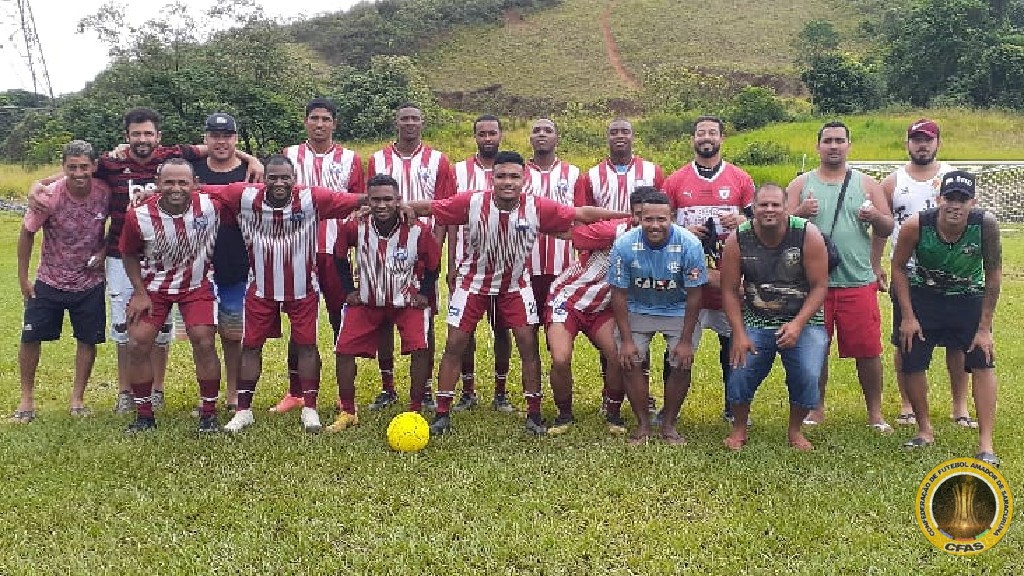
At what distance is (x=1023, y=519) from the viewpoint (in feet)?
14.9

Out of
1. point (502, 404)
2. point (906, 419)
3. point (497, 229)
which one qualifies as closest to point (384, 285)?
point (497, 229)

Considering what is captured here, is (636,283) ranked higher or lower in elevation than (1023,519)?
higher

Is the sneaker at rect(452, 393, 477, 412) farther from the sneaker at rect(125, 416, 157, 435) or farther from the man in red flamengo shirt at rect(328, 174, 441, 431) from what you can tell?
the sneaker at rect(125, 416, 157, 435)

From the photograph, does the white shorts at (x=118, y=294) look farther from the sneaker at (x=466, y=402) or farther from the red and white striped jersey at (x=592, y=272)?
the red and white striped jersey at (x=592, y=272)

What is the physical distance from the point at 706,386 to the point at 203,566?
16.4 ft

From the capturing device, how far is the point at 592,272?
625 cm

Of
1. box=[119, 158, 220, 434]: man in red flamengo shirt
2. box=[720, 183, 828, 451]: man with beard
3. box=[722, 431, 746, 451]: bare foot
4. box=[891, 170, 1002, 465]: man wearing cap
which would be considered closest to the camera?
box=[891, 170, 1002, 465]: man wearing cap

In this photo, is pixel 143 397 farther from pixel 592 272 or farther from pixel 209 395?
pixel 592 272

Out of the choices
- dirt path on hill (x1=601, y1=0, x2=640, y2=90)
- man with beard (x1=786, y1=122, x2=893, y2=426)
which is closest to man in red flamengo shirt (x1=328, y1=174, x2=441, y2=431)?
man with beard (x1=786, y1=122, x2=893, y2=426)

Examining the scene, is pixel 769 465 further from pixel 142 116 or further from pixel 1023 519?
pixel 142 116

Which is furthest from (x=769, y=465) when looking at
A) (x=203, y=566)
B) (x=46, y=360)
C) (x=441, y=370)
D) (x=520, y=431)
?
(x=46, y=360)

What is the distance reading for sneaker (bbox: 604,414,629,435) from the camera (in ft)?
→ 20.6

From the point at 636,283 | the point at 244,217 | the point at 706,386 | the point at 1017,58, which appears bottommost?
the point at 706,386

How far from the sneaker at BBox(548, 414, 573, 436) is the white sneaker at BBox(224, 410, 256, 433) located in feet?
7.88
